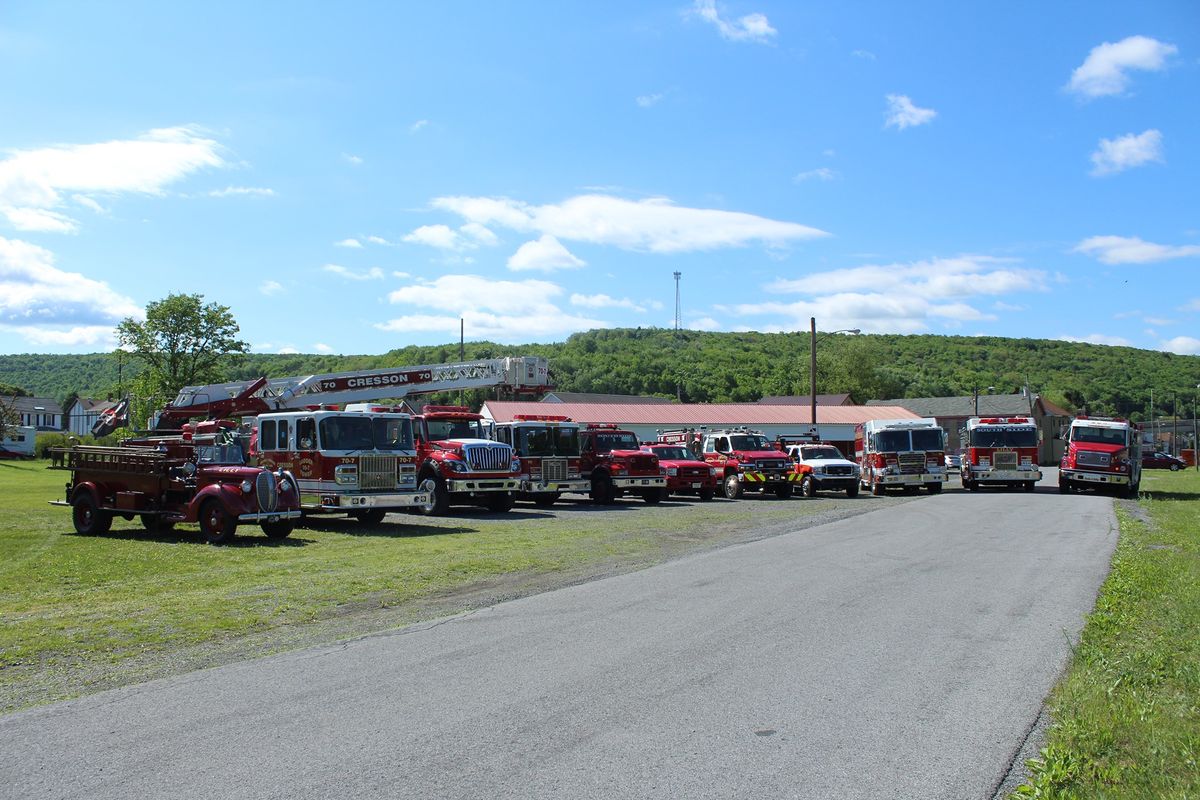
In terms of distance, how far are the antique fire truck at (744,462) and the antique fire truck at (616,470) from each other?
3871 mm

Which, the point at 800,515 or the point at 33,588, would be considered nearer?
the point at 33,588

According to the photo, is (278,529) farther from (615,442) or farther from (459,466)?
(615,442)

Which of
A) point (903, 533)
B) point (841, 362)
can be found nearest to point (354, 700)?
point (903, 533)

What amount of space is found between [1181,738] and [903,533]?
42.4 feet

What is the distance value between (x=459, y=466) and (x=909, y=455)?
16901mm

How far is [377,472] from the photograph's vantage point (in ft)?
65.8

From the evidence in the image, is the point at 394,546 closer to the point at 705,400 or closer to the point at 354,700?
the point at 354,700

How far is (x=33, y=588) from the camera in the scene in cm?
1205

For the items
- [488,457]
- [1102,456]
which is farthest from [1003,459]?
[488,457]

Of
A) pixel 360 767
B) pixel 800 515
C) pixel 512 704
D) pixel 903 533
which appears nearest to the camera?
pixel 360 767

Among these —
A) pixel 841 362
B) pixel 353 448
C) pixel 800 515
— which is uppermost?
pixel 841 362

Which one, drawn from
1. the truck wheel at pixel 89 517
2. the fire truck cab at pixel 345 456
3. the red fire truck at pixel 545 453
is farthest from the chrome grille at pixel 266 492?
the red fire truck at pixel 545 453

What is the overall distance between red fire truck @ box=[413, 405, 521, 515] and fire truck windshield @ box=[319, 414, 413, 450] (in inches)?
84.5

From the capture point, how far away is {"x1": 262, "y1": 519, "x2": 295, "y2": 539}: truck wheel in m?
17.6
